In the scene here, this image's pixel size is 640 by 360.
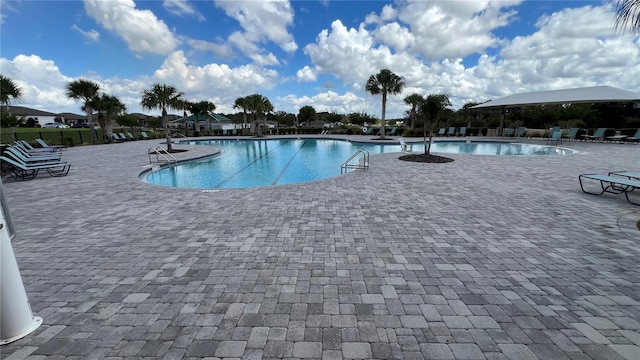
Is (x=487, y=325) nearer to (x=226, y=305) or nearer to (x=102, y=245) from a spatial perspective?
(x=226, y=305)

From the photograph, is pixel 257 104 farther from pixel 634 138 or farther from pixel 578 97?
pixel 634 138

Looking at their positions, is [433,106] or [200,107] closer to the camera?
[433,106]

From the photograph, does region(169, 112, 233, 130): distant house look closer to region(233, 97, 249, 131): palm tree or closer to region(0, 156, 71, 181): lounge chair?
region(233, 97, 249, 131): palm tree

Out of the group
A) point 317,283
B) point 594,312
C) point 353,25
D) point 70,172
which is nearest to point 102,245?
point 317,283

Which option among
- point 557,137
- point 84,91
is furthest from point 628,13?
point 84,91

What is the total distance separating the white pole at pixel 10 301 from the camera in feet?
6.66

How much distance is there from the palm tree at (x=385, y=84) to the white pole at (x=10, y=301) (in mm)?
24404

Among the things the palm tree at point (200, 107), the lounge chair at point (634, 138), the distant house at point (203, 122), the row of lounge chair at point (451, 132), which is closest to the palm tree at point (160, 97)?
the palm tree at point (200, 107)

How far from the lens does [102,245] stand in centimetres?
390

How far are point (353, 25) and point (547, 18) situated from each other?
10516mm

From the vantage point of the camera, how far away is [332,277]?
9.85ft

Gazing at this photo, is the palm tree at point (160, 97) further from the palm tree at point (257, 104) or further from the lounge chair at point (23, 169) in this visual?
the palm tree at point (257, 104)

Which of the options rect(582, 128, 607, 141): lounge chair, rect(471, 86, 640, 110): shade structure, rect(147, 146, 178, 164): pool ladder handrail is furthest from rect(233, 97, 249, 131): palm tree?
rect(582, 128, 607, 141): lounge chair

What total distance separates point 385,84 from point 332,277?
2309 centimetres
